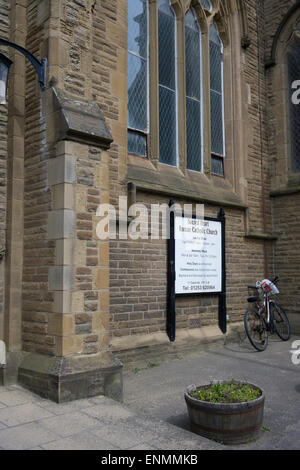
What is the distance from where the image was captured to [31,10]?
6.21 meters

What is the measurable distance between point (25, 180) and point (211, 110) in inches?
217

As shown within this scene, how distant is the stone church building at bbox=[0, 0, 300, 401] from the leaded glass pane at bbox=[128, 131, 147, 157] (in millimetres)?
32

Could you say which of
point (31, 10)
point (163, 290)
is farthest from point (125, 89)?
point (163, 290)

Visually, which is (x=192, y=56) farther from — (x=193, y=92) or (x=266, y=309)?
(x=266, y=309)

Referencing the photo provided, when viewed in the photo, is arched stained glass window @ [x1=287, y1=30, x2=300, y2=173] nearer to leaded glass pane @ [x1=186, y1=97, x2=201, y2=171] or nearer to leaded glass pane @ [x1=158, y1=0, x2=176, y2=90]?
leaded glass pane @ [x1=186, y1=97, x2=201, y2=171]

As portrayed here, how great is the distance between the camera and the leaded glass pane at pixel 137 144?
26.3 ft

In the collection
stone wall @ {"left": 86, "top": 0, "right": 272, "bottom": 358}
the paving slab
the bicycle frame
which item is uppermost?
stone wall @ {"left": 86, "top": 0, "right": 272, "bottom": 358}

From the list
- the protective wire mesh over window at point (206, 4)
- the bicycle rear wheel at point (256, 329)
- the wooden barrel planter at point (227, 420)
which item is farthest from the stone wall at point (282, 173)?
the wooden barrel planter at point (227, 420)

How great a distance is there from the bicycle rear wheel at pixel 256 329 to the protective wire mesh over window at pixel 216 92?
368 centimetres

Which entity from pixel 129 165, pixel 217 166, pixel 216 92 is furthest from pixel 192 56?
pixel 129 165

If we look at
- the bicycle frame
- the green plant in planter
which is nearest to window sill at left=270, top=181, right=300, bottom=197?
the bicycle frame

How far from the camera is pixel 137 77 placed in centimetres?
820

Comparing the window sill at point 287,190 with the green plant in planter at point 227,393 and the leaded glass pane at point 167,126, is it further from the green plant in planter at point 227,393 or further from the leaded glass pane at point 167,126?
the green plant in planter at point 227,393

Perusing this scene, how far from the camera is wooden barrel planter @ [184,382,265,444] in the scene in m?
3.99
